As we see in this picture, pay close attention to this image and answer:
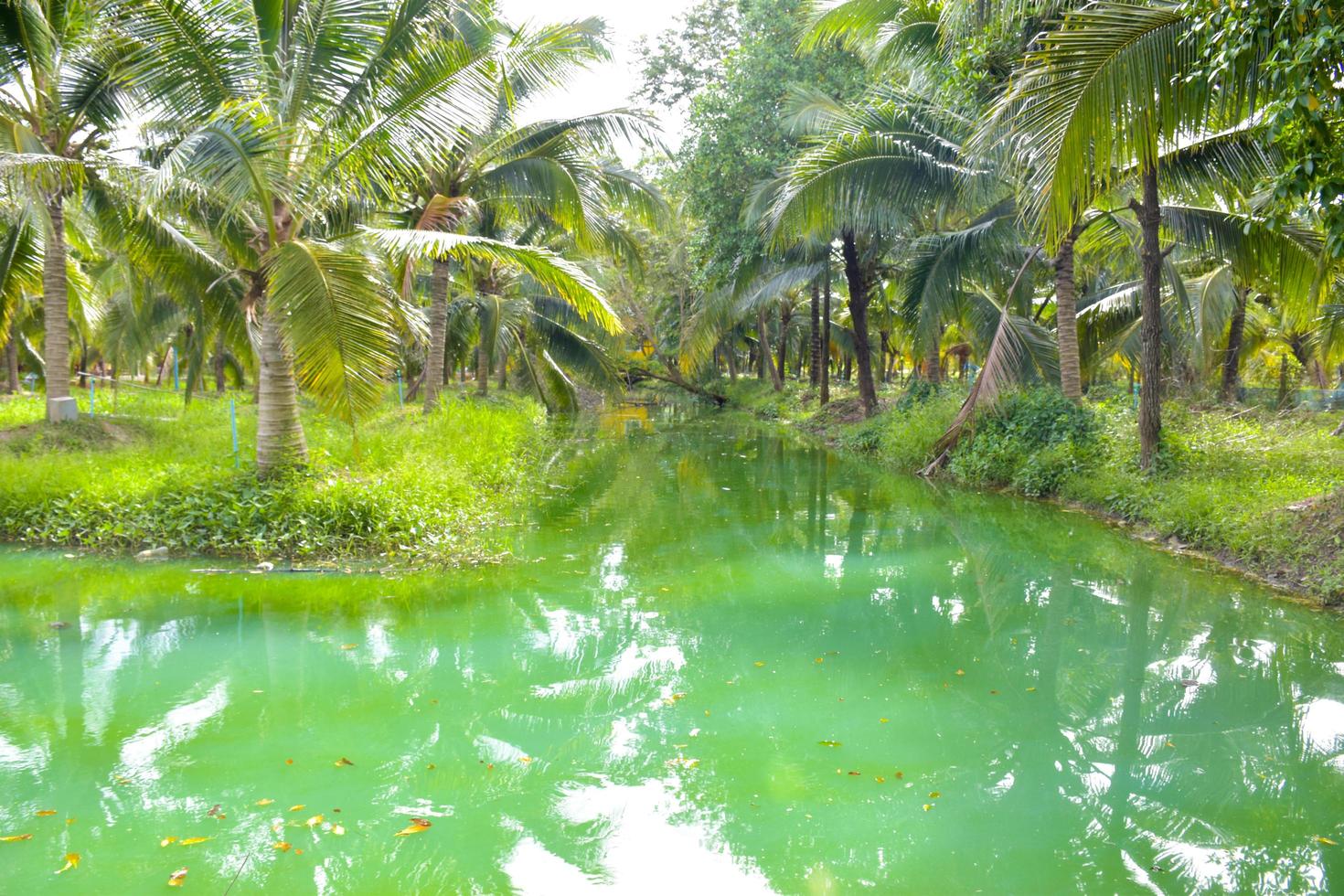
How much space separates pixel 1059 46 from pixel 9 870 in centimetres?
687

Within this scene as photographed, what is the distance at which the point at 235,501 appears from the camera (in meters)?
8.22

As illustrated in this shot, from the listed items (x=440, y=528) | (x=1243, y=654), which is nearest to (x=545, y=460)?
(x=440, y=528)

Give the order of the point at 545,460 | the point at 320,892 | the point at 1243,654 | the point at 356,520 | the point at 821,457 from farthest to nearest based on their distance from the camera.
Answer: the point at 821,457
the point at 545,460
the point at 356,520
the point at 1243,654
the point at 320,892

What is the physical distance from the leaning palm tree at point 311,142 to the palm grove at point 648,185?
30 millimetres

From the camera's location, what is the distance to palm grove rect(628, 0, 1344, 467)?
5441 mm

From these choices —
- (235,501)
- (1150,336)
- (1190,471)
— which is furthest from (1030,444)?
(235,501)

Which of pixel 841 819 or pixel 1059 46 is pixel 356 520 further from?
pixel 1059 46

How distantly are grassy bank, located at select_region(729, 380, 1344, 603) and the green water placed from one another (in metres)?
0.54

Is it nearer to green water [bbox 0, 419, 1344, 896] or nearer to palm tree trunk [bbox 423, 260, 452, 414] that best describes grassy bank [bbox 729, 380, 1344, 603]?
green water [bbox 0, 419, 1344, 896]

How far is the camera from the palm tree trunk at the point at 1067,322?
12102 mm

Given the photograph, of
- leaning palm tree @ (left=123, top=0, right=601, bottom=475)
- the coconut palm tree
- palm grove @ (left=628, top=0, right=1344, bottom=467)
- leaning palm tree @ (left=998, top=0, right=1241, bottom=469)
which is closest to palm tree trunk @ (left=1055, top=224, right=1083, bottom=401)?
palm grove @ (left=628, top=0, right=1344, bottom=467)

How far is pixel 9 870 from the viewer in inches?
129

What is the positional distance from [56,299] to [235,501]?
4.81m

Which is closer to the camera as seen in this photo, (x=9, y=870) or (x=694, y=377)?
(x=9, y=870)
